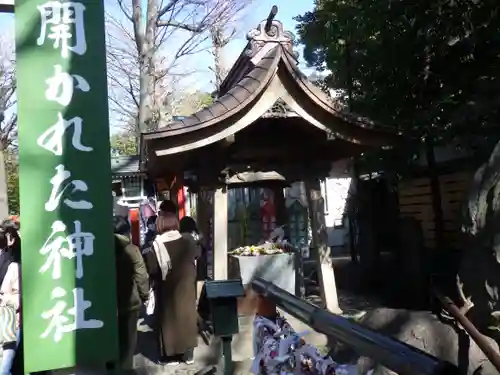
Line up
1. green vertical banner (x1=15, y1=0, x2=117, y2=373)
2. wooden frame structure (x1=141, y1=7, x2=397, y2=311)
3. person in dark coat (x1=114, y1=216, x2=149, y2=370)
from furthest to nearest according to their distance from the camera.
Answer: wooden frame structure (x1=141, y1=7, x2=397, y2=311)
person in dark coat (x1=114, y1=216, x2=149, y2=370)
green vertical banner (x1=15, y1=0, x2=117, y2=373)

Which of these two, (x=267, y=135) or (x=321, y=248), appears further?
(x=267, y=135)

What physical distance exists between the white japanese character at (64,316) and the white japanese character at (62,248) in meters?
0.12

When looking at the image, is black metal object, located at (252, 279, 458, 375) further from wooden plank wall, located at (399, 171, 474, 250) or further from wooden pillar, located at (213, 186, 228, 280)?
wooden plank wall, located at (399, 171, 474, 250)

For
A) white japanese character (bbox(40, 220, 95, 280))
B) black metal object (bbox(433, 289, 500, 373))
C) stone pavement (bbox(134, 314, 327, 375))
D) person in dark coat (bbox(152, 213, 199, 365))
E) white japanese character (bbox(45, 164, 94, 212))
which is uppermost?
white japanese character (bbox(45, 164, 94, 212))

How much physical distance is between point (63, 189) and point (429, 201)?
25.4ft

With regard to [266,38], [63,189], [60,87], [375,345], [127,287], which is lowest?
[127,287]

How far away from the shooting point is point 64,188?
384 cm

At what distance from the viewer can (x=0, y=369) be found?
16.9ft

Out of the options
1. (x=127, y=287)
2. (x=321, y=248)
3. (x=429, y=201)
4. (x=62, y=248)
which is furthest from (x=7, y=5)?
(x=429, y=201)

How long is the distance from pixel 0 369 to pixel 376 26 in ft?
21.7

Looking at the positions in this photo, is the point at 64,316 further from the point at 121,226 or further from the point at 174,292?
the point at 174,292

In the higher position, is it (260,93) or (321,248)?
(260,93)

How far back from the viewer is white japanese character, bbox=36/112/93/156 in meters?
3.84

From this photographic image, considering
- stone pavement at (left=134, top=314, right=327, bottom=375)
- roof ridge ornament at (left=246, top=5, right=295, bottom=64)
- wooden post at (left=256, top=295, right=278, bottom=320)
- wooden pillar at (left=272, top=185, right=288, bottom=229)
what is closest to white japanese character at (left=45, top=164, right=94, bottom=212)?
wooden post at (left=256, top=295, right=278, bottom=320)
